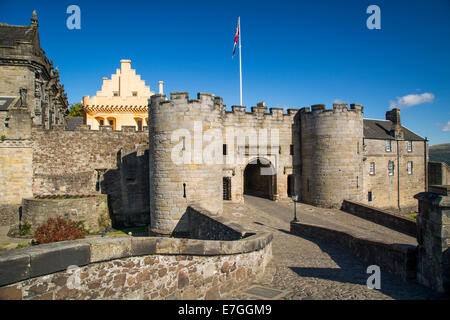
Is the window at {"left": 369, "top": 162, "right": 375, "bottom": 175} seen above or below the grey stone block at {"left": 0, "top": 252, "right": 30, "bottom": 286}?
above

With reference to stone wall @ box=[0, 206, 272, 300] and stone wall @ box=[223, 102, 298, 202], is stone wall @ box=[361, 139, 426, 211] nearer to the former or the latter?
stone wall @ box=[223, 102, 298, 202]

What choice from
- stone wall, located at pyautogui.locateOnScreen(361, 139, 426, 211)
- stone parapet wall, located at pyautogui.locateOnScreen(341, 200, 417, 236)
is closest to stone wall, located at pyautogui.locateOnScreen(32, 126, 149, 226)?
stone parapet wall, located at pyautogui.locateOnScreen(341, 200, 417, 236)

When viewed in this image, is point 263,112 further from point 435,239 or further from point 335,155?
point 435,239

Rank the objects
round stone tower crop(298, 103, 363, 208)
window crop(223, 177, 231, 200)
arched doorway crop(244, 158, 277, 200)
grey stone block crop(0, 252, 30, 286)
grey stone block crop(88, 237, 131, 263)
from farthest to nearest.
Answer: arched doorway crop(244, 158, 277, 200) → window crop(223, 177, 231, 200) → round stone tower crop(298, 103, 363, 208) → grey stone block crop(88, 237, 131, 263) → grey stone block crop(0, 252, 30, 286)

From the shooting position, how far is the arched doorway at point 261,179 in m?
22.6

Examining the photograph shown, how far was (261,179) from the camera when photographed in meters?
24.8

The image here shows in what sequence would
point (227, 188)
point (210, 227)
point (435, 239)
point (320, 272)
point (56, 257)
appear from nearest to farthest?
point (56, 257) → point (435, 239) → point (320, 272) → point (210, 227) → point (227, 188)

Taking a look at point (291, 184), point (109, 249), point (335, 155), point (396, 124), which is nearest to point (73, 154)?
point (291, 184)

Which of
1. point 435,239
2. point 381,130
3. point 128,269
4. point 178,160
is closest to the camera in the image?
point 128,269

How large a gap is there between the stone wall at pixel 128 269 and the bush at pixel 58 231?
12.9 meters

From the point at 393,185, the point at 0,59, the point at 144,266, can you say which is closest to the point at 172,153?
the point at 144,266

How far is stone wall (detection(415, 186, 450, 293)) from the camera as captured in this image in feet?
19.9

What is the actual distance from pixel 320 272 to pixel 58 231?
14844mm

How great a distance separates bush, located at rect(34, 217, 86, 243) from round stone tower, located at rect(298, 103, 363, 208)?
52.3ft
